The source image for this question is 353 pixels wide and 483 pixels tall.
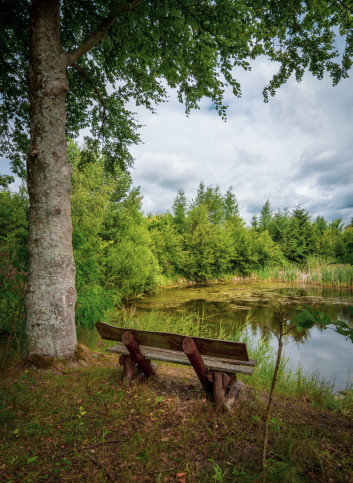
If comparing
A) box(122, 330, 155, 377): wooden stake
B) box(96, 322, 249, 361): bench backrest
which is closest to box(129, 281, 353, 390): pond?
box(96, 322, 249, 361): bench backrest

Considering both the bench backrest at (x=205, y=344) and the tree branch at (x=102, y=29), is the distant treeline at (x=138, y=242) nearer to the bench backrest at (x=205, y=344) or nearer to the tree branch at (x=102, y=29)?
the bench backrest at (x=205, y=344)

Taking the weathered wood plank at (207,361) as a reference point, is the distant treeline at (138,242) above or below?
above

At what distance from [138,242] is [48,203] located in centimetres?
1050

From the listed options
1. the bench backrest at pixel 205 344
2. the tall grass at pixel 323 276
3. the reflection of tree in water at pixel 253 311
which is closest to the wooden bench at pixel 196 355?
the bench backrest at pixel 205 344

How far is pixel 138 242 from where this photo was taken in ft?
45.8

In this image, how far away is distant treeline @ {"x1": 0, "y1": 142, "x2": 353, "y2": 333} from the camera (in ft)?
15.7

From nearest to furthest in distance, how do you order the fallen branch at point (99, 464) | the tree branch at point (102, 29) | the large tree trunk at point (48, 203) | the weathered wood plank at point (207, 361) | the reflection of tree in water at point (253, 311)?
the fallen branch at point (99, 464)
the weathered wood plank at point (207, 361)
the large tree trunk at point (48, 203)
the tree branch at point (102, 29)
the reflection of tree in water at point (253, 311)

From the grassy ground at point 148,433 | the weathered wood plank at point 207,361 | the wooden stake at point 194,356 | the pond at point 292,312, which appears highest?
the wooden stake at point 194,356

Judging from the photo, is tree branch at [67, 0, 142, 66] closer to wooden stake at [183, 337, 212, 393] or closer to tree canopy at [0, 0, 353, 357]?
tree canopy at [0, 0, 353, 357]

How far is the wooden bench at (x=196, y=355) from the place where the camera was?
104 inches

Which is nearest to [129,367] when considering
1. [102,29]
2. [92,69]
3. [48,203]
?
[48,203]

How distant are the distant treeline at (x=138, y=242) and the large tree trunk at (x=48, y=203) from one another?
2.21ft

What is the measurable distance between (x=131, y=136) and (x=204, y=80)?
2.42 meters

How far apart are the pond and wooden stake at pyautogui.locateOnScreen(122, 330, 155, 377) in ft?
6.52
